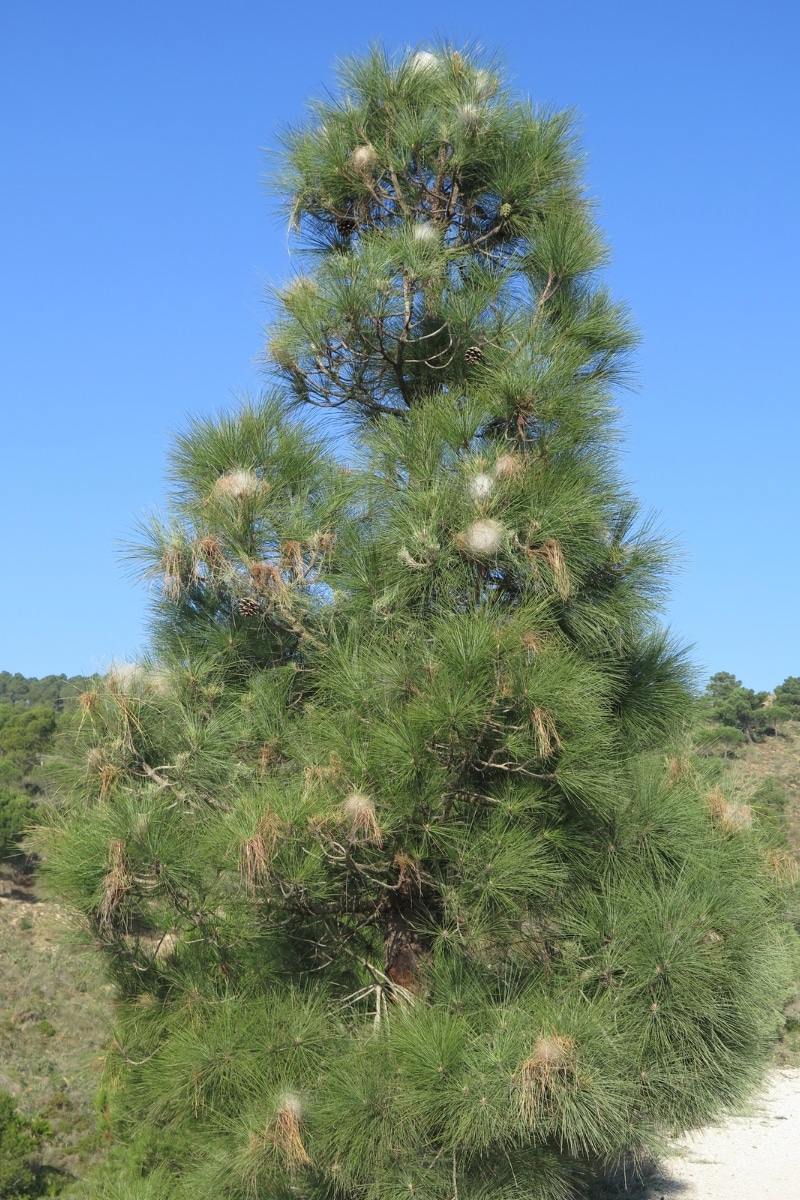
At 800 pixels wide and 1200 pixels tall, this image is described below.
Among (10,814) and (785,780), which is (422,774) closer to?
(10,814)

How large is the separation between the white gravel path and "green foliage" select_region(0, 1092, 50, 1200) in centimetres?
399

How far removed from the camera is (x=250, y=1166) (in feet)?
10.4

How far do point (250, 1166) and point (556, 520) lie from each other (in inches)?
86.2

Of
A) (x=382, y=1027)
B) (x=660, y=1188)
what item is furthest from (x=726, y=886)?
(x=660, y=1188)

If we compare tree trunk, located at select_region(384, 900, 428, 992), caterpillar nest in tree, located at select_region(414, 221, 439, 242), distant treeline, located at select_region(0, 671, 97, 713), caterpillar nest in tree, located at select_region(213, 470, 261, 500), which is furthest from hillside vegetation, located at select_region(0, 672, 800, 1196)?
distant treeline, located at select_region(0, 671, 97, 713)

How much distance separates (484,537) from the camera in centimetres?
363

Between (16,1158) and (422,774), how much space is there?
18.0ft

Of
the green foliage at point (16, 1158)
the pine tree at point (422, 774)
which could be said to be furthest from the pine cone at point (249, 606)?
the green foliage at point (16, 1158)

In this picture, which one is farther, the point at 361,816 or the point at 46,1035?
the point at 46,1035

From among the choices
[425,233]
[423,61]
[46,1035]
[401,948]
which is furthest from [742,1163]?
[46,1035]

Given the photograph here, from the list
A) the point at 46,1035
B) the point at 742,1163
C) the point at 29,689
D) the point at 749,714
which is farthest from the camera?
the point at 29,689

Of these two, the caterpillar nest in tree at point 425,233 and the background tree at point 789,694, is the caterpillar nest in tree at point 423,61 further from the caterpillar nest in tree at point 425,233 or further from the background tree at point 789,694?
the background tree at point 789,694

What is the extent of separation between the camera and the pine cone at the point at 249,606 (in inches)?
Result: 159

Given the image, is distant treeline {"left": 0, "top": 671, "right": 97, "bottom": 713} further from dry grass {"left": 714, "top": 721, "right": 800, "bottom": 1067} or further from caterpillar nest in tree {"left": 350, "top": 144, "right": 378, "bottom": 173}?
caterpillar nest in tree {"left": 350, "top": 144, "right": 378, "bottom": 173}
